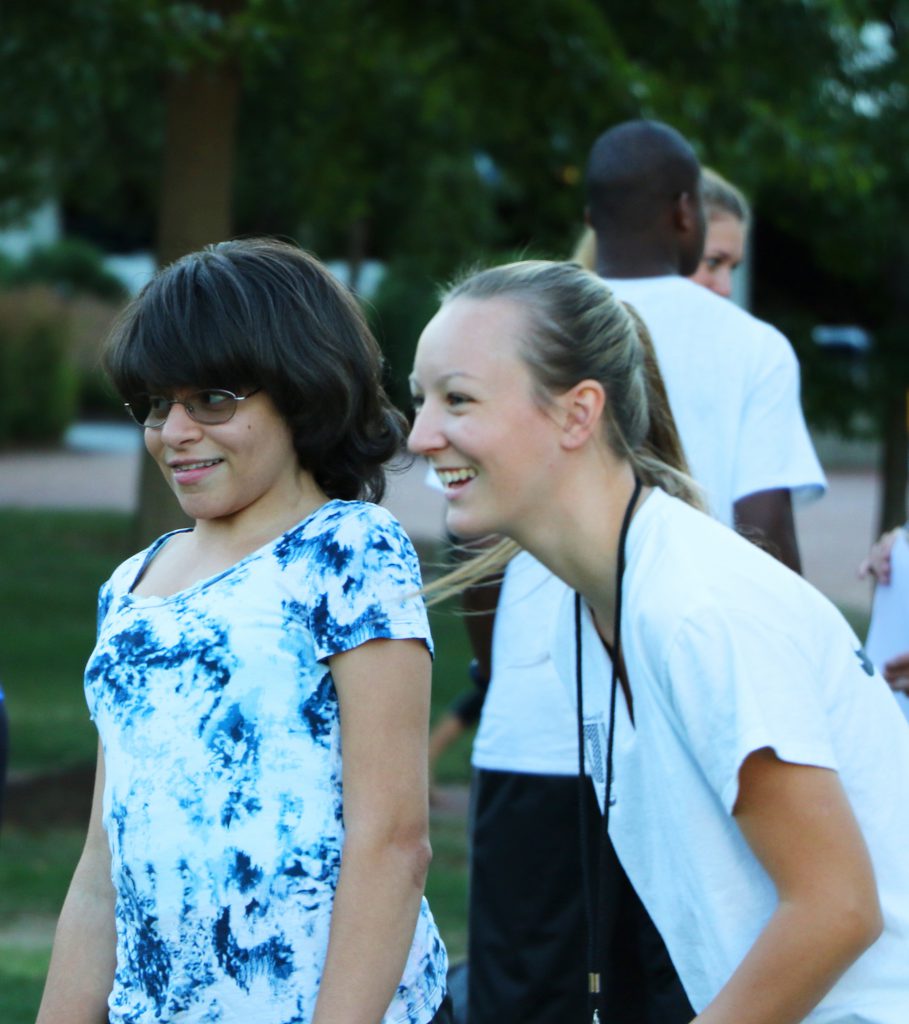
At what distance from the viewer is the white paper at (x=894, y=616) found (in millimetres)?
3434

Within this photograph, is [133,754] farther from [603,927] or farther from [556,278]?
[556,278]

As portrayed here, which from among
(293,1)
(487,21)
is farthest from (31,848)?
(487,21)

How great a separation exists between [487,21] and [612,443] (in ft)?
24.9

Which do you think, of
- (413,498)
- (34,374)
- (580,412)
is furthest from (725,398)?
(34,374)

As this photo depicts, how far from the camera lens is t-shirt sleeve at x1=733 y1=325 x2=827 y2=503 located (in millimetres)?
3566

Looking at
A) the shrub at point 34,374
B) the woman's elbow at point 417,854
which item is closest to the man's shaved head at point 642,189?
the woman's elbow at point 417,854

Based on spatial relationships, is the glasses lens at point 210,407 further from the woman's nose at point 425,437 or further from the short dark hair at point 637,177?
the short dark hair at point 637,177

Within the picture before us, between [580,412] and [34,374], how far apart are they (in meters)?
25.3

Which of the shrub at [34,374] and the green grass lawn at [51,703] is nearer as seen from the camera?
the green grass lawn at [51,703]

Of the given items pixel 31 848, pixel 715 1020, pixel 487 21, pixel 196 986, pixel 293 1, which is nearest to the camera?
pixel 715 1020

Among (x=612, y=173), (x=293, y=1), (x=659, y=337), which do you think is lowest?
(x=659, y=337)

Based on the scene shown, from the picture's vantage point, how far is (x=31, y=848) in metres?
7.22

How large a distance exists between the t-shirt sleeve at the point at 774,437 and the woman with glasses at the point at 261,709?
142 centimetres

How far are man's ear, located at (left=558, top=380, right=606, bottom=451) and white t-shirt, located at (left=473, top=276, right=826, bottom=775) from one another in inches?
53.1
